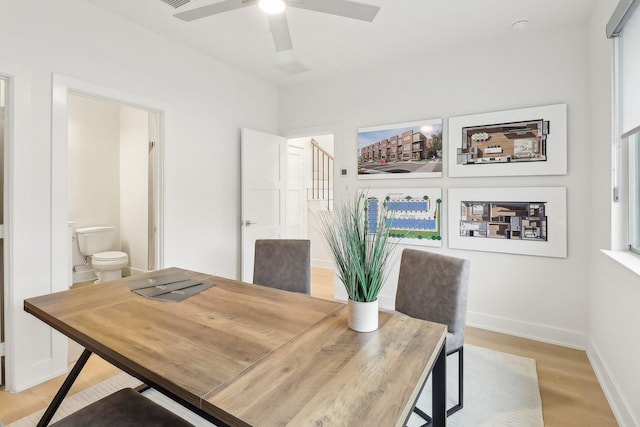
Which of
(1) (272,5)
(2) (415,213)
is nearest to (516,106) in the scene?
(2) (415,213)

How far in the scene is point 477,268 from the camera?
310cm

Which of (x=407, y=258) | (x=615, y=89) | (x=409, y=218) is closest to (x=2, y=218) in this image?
(x=407, y=258)

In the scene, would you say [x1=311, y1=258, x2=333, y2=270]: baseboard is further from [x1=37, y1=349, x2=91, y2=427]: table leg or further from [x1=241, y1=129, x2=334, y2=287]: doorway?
[x1=37, y1=349, x2=91, y2=427]: table leg

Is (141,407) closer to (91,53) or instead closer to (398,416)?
(398,416)

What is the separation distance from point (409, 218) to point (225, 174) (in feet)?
6.59

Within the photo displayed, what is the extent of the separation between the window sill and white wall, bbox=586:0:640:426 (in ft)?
0.14

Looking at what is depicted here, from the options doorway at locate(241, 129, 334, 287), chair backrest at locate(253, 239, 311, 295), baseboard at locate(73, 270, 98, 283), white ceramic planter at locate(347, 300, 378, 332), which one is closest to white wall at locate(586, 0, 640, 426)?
white ceramic planter at locate(347, 300, 378, 332)

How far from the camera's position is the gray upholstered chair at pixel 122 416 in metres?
1.05

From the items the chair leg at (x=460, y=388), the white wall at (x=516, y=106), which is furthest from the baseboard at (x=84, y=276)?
the chair leg at (x=460, y=388)

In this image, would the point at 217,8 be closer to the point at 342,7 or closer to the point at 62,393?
the point at 342,7

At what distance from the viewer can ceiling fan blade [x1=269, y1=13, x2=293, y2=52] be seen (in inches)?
74.3

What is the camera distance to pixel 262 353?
1035 millimetres

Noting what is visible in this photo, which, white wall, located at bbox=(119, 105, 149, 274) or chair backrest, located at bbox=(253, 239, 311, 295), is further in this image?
white wall, located at bbox=(119, 105, 149, 274)

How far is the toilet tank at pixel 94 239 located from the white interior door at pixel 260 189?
85.1 inches
